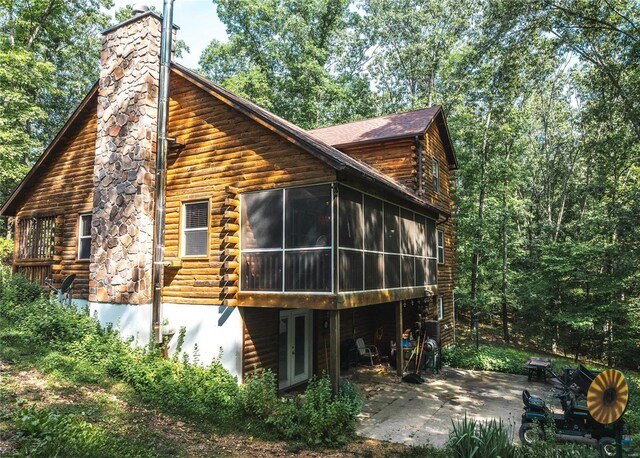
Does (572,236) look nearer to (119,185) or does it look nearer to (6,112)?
(119,185)

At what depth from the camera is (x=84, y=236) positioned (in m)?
12.9

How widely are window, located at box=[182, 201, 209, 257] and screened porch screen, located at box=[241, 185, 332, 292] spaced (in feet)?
4.16

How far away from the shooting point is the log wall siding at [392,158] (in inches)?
626

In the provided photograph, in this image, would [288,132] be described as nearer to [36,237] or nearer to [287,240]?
[287,240]

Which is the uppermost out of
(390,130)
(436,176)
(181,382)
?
(390,130)

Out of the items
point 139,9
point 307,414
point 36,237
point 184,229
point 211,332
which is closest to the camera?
point 307,414

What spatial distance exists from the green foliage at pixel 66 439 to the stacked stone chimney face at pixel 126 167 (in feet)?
16.0

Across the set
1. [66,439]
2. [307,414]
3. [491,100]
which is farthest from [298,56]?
[66,439]

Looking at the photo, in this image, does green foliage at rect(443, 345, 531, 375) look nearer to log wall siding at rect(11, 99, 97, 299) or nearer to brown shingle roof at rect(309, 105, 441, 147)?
brown shingle roof at rect(309, 105, 441, 147)

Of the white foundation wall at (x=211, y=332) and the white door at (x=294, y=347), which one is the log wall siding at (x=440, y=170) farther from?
the white foundation wall at (x=211, y=332)

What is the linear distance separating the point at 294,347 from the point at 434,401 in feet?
13.3

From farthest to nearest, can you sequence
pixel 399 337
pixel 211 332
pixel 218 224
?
pixel 399 337 < pixel 218 224 < pixel 211 332

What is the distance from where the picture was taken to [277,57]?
99.7 feet

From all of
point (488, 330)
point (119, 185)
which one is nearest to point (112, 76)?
point (119, 185)
